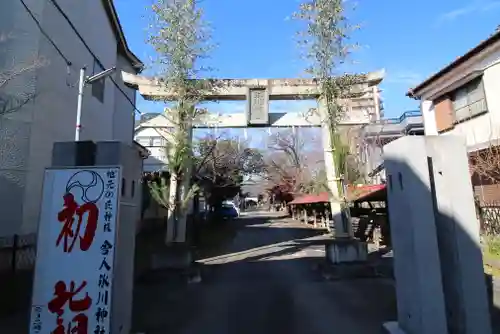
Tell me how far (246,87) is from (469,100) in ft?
30.0

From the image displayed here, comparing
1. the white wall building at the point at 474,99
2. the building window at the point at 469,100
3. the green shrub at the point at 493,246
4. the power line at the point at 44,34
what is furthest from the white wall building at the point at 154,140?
the building window at the point at 469,100

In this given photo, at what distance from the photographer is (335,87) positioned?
32.8ft

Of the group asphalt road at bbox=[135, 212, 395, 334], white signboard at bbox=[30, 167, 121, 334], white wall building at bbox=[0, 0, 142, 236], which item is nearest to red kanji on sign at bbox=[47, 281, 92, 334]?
white signboard at bbox=[30, 167, 121, 334]

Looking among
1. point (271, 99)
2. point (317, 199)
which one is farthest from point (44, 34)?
point (317, 199)

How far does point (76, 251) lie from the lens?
3717 mm

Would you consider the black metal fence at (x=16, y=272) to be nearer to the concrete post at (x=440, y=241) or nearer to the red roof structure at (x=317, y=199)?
the concrete post at (x=440, y=241)

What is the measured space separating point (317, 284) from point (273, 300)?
178 centimetres

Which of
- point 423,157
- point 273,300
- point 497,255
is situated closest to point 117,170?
point 423,157

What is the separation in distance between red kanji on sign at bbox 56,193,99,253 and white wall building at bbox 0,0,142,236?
2.96 meters

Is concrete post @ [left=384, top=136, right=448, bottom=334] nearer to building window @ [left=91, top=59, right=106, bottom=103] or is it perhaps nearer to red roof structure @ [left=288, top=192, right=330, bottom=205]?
red roof structure @ [left=288, top=192, right=330, bottom=205]

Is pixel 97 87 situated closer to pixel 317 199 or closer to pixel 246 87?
pixel 246 87

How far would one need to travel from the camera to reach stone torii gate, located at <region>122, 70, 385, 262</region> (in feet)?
32.9

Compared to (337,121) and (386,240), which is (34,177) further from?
(386,240)

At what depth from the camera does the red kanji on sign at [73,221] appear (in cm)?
374
